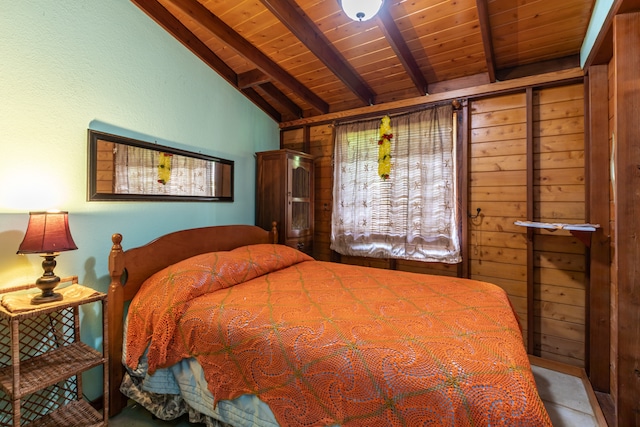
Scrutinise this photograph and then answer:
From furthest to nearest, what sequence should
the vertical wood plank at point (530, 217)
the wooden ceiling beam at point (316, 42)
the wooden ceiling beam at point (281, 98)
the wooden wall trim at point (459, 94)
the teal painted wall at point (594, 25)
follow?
1. the wooden ceiling beam at point (281, 98)
2. the vertical wood plank at point (530, 217)
3. the wooden wall trim at point (459, 94)
4. the wooden ceiling beam at point (316, 42)
5. the teal painted wall at point (594, 25)

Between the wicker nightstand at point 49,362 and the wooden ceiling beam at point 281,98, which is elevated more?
the wooden ceiling beam at point 281,98

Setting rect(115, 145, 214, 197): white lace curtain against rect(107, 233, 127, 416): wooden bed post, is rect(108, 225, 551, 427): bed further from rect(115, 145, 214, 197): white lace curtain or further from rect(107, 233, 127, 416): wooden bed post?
rect(115, 145, 214, 197): white lace curtain

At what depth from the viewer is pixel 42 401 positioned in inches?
66.2

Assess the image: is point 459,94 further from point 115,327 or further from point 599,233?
point 115,327

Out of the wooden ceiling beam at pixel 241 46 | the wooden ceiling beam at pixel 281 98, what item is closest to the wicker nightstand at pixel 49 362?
the wooden ceiling beam at pixel 241 46

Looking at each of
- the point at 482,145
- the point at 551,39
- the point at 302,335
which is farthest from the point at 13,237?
the point at 551,39

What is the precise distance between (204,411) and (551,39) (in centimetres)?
335

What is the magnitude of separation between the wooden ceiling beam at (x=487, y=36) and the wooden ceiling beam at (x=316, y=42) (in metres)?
1.10

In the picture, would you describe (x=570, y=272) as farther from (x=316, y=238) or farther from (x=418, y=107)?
(x=316, y=238)

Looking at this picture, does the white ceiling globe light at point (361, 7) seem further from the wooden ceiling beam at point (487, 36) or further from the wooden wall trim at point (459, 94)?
the wooden wall trim at point (459, 94)

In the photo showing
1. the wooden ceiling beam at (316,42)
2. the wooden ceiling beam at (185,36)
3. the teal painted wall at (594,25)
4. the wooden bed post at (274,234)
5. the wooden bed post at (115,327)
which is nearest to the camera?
the teal painted wall at (594,25)

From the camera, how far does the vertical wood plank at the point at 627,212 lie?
1577 millimetres

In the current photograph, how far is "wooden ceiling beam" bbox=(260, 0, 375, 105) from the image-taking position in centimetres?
201

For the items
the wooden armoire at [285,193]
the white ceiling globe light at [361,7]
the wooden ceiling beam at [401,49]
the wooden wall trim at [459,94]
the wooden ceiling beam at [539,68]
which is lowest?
the wooden armoire at [285,193]
